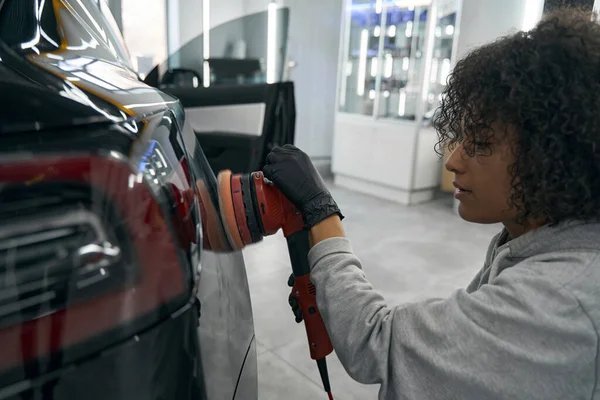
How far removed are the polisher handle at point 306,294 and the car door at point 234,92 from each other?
3.31ft

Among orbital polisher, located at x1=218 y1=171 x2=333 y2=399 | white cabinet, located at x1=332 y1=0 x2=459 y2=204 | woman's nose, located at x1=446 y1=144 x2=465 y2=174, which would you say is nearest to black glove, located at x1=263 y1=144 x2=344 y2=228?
orbital polisher, located at x1=218 y1=171 x2=333 y2=399

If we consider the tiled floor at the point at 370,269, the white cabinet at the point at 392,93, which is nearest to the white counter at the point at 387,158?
the white cabinet at the point at 392,93

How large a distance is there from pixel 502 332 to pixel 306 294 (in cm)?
46

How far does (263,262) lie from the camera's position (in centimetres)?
298

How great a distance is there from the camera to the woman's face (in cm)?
77

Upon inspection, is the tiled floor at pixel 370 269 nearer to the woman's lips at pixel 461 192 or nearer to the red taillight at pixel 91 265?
the woman's lips at pixel 461 192

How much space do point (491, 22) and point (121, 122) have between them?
4467mm

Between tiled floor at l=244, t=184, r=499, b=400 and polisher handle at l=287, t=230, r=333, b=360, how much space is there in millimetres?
760

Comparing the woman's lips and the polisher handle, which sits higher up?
the woman's lips

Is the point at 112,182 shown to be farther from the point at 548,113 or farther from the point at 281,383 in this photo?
the point at 281,383

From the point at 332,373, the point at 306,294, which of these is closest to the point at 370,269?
the point at 332,373

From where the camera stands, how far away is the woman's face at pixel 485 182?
0.77m

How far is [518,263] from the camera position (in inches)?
30.8

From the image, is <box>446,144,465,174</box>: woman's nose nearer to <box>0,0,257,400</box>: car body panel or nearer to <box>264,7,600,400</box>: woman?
<box>264,7,600,400</box>: woman
